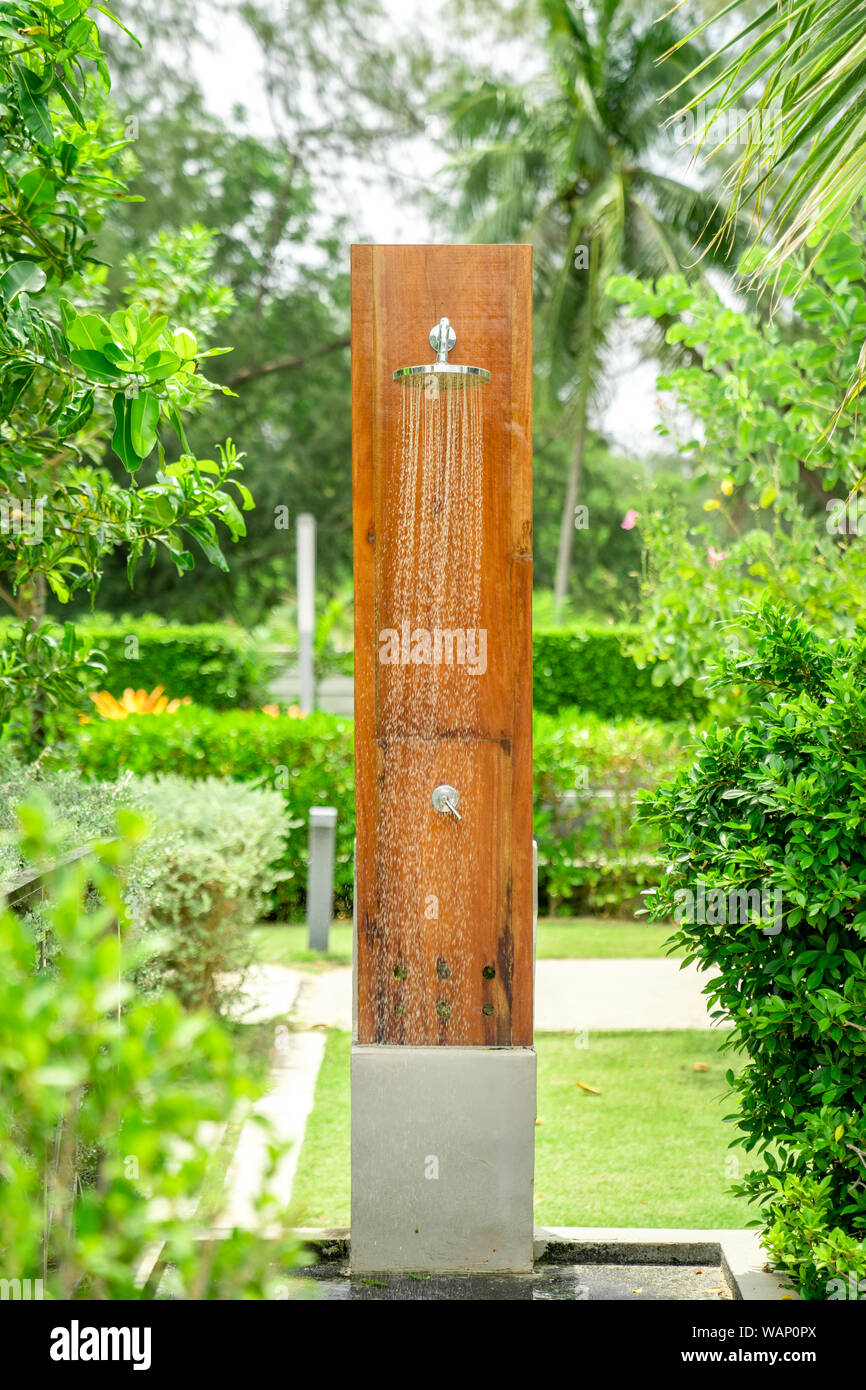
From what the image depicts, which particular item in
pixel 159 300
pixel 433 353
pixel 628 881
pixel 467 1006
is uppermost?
pixel 159 300

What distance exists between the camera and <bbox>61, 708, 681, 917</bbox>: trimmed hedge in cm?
741

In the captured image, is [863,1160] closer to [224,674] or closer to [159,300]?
[159,300]

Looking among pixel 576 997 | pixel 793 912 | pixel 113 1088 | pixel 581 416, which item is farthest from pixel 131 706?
pixel 581 416

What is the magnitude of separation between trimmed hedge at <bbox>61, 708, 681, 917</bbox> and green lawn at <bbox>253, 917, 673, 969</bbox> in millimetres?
202

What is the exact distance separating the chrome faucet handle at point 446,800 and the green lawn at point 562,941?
344 cm

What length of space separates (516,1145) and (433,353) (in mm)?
2170

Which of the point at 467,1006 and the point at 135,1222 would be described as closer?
the point at 135,1222

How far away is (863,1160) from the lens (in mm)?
2512

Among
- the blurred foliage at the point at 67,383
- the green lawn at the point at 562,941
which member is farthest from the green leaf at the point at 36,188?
the green lawn at the point at 562,941

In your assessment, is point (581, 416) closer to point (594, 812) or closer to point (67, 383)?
point (594, 812)

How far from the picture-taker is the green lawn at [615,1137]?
354 cm

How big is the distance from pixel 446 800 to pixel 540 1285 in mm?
1303

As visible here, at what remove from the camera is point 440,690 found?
122 inches
